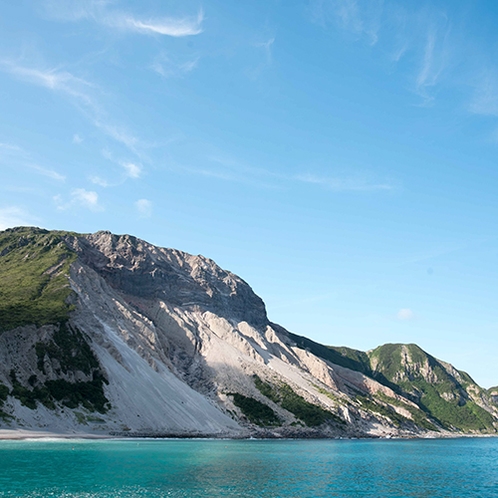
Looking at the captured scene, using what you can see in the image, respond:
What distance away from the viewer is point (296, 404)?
522 feet

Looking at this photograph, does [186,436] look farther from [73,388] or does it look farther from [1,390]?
[1,390]

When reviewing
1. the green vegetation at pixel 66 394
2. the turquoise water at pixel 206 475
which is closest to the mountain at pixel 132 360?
the green vegetation at pixel 66 394

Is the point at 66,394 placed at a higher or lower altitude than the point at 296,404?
higher

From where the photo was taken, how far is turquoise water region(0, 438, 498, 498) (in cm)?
4228

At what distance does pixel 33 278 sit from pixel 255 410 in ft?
241

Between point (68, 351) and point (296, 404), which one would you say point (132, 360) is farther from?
point (296, 404)

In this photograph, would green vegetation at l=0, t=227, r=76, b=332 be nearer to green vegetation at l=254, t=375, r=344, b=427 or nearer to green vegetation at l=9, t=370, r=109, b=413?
green vegetation at l=9, t=370, r=109, b=413

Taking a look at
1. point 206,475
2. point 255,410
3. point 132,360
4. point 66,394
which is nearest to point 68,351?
point 66,394

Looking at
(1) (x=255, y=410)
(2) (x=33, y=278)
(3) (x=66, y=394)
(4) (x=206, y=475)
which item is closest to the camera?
(4) (x=206, y=475)

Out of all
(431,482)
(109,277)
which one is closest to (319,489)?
(431,482)

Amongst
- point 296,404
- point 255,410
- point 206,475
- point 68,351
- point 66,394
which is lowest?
point 255,410

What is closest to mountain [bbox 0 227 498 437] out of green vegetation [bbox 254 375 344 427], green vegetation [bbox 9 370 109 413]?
green vegetation [bbox 9 370 109 413]

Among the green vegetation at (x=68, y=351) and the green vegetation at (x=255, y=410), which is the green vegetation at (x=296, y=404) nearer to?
the green vegetation at (x=255, y=410)

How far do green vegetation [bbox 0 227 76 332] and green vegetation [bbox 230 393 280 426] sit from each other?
58067mm
